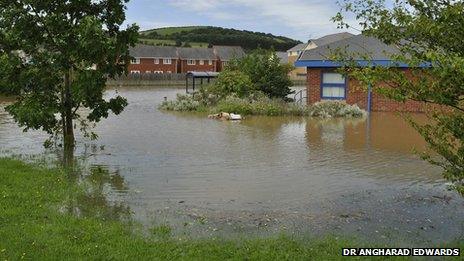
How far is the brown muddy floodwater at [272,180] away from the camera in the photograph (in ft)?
26.7

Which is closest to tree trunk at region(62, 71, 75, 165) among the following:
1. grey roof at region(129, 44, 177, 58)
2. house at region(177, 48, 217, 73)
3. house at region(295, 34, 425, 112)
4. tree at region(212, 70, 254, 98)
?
tree at region(212, 70, 254, 98)

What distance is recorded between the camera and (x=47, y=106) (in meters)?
13.8

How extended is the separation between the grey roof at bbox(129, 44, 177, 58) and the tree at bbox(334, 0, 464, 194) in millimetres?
79654

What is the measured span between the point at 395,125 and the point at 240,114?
683 cm

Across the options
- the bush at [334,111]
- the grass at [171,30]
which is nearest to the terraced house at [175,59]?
the grass at [171,30]

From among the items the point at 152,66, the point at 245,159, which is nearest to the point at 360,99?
the point at 245,159

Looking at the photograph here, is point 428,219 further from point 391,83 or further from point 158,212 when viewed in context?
point 158,212

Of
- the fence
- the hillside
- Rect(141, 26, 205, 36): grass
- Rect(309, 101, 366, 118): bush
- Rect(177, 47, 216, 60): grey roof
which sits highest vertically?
Rect(141, 26, 205, 36): grass

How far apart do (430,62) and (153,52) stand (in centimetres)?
8444

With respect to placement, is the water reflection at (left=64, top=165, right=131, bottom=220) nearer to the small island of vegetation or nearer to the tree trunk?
the tree trunk

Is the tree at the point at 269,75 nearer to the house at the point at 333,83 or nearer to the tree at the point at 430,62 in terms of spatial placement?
the house at the point at 333,83

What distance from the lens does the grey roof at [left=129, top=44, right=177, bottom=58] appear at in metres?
85.7

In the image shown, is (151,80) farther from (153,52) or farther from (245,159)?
(245,159)

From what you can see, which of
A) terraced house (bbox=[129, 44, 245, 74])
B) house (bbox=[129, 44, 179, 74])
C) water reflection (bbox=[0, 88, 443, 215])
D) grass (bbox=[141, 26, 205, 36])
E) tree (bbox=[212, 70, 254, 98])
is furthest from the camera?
grass (bbox=[141, 26, 205, 36])
